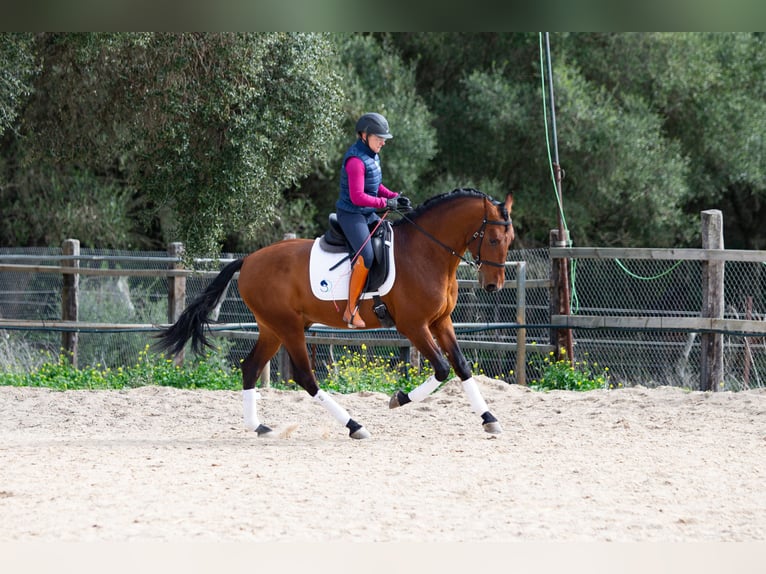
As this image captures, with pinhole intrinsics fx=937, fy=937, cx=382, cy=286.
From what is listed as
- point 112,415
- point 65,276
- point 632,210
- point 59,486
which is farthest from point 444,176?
point 59,486

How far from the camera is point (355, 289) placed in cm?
743

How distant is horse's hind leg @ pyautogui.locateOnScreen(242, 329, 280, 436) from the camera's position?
7.75 m

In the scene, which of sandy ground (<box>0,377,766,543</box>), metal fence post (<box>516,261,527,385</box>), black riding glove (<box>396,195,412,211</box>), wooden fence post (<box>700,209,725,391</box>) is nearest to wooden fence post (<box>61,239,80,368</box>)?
sandy ground (<box>0,377,766,543</box>)

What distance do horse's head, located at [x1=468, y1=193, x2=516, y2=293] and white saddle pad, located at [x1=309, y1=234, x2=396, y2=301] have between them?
0.70 m

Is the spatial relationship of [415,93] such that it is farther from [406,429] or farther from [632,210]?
[406,429]

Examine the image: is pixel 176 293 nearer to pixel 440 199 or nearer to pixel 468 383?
pixel 440 199

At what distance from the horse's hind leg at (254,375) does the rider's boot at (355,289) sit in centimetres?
79

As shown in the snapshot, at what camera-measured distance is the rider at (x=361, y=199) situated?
725 cm

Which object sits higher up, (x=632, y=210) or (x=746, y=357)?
(x=632, y=210)

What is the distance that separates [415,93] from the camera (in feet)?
65.3

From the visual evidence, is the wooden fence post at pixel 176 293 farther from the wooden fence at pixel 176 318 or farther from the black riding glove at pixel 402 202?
the black riding glove at pixel 402 202

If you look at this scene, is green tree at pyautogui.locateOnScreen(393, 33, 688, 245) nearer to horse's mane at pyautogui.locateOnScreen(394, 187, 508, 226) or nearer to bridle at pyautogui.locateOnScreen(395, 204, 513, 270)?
horse's mane at pyautogui.locateOnScreen(394, 187, 508, 226)

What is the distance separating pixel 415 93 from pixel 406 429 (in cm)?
1305

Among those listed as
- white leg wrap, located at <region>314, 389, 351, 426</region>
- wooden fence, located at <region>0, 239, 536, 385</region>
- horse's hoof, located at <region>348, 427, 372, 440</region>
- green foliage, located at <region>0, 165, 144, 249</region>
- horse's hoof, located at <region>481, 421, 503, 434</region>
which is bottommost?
horse's hoof, located at <region>348, 427, 372, 440</region>
